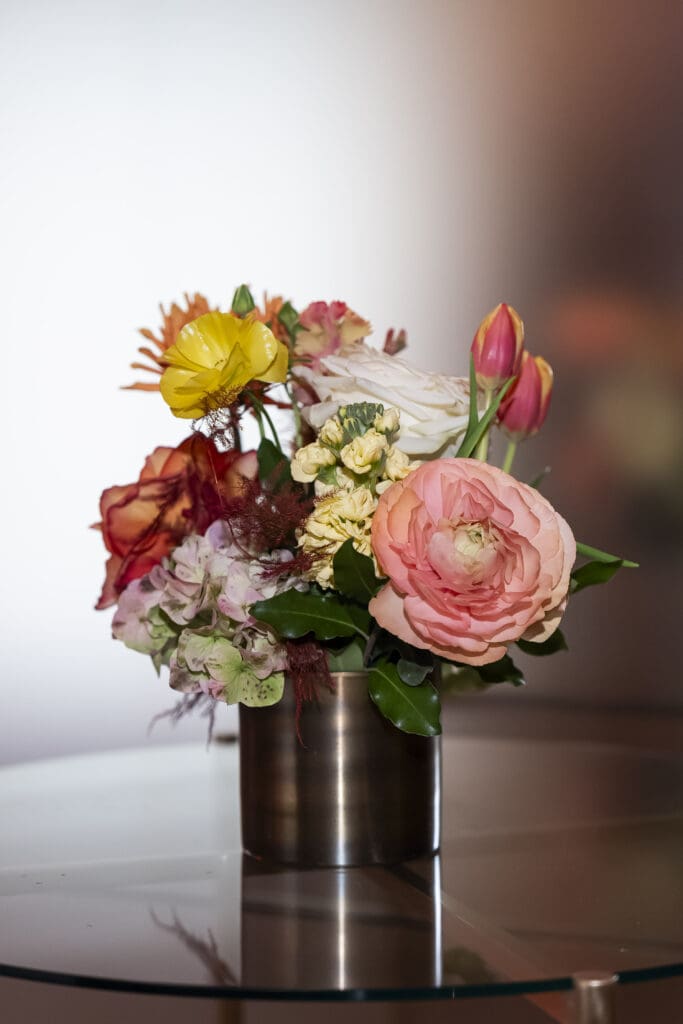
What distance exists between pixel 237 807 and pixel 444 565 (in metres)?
0.47

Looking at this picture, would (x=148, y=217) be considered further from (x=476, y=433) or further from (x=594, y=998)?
(x=594, y=998)

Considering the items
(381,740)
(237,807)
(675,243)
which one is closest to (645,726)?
(675,243)

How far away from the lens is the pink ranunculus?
2.63 ft

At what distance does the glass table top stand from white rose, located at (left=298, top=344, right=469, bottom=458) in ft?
1.01

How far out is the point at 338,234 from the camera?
8.09 feet

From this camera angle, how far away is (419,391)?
35.5 inches

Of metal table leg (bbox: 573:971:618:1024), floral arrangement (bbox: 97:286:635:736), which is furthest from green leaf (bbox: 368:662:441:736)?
metal table leg (bbox: 573:971:618:1024)

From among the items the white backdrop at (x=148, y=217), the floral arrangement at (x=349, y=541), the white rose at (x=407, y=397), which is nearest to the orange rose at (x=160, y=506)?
the floral arrangement at (x=349, y=541)

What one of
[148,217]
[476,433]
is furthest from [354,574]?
[148,217]

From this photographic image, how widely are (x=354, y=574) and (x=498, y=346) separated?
22 cm

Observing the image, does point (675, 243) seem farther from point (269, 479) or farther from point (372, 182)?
point (269, 479)

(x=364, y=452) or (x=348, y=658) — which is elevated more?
(x=364, y=452)

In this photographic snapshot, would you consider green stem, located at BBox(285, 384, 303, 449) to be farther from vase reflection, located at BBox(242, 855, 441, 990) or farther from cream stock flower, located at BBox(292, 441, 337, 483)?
vase reflection, located at BBox(242, 855, 441, 990)

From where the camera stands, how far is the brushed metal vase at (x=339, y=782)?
0.90 m
